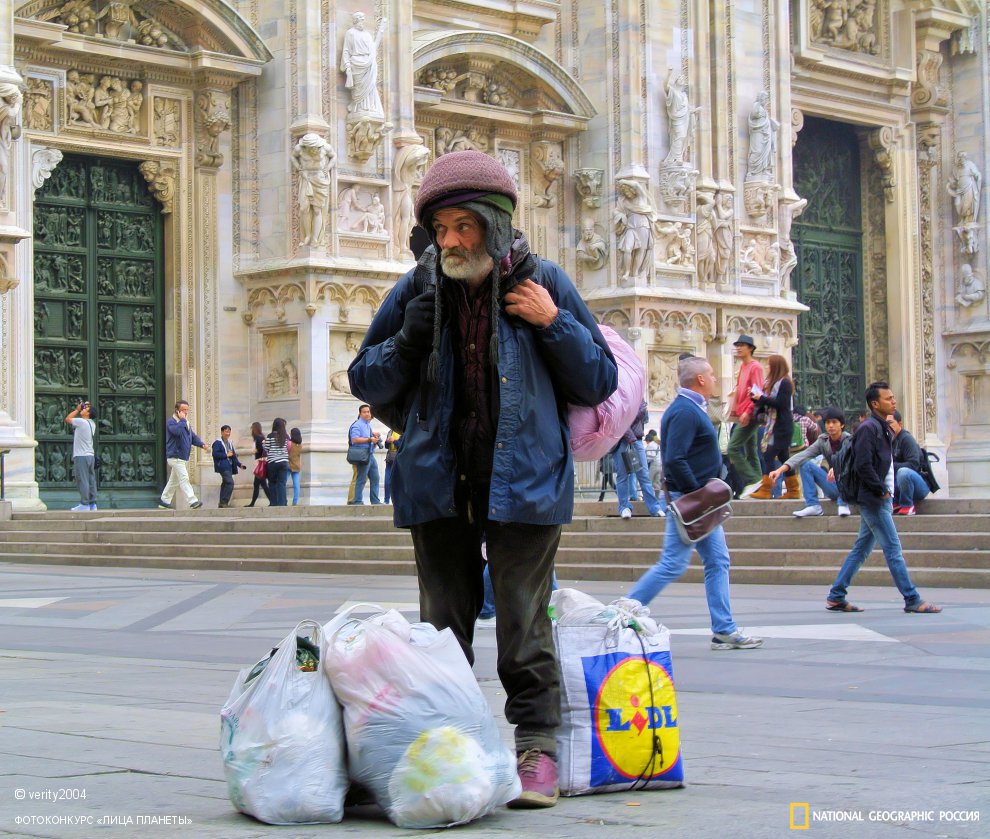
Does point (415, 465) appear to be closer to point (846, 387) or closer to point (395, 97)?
point (395, 97)

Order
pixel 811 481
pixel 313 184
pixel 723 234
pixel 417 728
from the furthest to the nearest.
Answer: pixel 723 234, pixel 313 184, pixel 811 481, pixel 417 728

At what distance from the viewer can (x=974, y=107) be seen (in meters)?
33.4

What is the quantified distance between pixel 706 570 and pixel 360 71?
15305 millimetres

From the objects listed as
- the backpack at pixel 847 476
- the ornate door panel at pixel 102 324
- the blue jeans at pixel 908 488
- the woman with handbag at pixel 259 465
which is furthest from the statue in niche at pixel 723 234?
the backpack at pixel 847 476

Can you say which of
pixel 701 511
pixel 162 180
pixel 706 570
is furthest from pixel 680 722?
pixel 162 180

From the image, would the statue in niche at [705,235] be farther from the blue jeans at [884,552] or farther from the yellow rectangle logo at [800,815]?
the yellow rectangle logo at [800,815]

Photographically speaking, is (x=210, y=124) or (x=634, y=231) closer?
(x=210, y=124)

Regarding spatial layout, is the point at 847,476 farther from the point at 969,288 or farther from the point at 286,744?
the point at 969,288

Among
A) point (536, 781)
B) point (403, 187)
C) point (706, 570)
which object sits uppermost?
point (403, 187)

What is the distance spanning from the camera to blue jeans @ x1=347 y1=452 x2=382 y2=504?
21.6 meters

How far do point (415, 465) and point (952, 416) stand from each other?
97.6ft

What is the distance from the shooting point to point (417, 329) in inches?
192

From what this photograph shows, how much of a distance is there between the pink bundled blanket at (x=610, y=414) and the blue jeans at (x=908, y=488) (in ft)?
38.1

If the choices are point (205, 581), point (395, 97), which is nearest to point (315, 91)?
point (395, 97)
